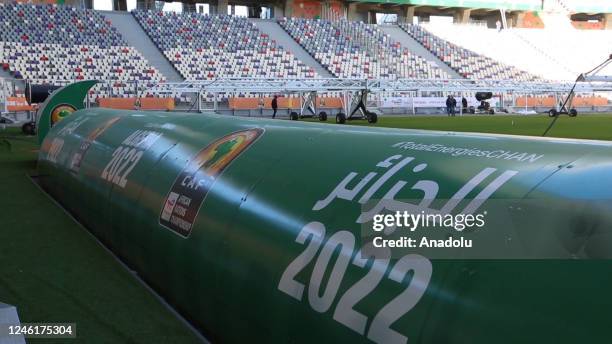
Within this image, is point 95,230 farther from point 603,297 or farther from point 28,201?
point 603,297

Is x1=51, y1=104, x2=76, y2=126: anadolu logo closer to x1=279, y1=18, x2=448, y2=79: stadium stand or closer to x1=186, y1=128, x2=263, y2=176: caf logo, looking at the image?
x1=186, y1=128, x2=263, y2=176: caf logo

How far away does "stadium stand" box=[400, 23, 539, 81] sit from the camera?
47.9m

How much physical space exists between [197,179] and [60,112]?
26.8ft

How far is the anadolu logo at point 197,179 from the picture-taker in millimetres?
3512

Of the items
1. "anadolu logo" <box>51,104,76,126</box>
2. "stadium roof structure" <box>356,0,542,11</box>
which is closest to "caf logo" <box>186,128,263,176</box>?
"anadolu logo" <box>51,104,76,126</box>

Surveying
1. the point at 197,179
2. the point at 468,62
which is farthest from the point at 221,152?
the point at 468,62

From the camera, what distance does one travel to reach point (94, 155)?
19.5ft

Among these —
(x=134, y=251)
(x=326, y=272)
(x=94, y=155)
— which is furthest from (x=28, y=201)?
(x=326, y=272)

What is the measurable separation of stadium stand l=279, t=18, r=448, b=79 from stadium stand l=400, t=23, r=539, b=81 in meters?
2.32

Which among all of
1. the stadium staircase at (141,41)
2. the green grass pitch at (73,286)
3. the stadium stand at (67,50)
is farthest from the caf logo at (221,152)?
the stadium staircase at (141,41)

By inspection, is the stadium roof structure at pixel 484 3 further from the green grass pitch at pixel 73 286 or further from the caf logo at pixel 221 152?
the caf logo at pixel 221 152

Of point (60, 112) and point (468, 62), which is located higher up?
point (60, 112)

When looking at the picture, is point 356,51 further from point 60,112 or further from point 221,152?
point 221,152

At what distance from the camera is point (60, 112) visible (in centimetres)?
1095
